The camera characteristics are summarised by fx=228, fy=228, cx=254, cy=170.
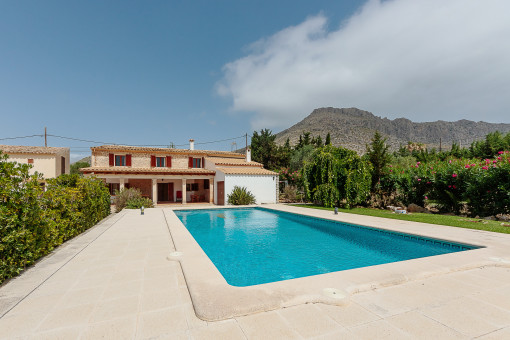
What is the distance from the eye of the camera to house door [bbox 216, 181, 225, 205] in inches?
836

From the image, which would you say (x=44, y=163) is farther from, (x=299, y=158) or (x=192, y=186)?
(x=299, y=158)

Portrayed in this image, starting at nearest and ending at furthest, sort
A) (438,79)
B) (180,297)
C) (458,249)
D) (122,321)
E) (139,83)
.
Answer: (122,321) → (180,297) → (458,249) → (438,79) → (139,83)

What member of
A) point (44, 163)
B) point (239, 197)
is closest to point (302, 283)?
point (239, 197)

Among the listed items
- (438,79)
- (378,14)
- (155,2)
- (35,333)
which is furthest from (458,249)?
(438,79)

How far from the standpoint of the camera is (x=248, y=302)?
329cm

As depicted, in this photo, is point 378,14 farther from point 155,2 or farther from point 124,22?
point 124,22

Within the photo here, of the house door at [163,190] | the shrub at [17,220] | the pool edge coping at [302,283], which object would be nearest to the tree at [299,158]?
the house door at [163,190]

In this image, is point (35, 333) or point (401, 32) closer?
point (35, 333)

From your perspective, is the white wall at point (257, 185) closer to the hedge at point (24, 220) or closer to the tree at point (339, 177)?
the tree at point (339, 177)

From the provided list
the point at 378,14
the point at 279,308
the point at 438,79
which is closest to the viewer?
the point at 279,308

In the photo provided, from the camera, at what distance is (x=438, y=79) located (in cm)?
2077

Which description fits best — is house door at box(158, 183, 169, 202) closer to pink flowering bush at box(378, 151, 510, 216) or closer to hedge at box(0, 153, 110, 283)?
hedge at box(0, 153, 110, 283)

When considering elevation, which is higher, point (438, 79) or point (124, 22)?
point (124, 22)

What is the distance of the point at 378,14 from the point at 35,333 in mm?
16453
